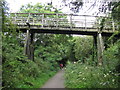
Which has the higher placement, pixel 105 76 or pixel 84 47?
pixel 84 47

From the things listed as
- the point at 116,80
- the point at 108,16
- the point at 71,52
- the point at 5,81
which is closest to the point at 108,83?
the point at 116,80

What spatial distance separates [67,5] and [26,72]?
24.0ft

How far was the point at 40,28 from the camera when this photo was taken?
42.0ft

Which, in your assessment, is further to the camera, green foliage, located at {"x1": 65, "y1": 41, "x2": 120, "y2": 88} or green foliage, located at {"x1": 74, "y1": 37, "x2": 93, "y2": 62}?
green foliage, located at {"x1": 74, "y1": 37, "x2": 93, "y2": 62}

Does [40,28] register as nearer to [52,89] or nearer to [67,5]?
[52,89]

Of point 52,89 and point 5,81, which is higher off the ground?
point 5,81

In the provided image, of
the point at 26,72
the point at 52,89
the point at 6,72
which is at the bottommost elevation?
the point at 52,89

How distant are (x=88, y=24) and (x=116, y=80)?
771cm

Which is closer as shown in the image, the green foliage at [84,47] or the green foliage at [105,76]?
the green foliage at [105,76]

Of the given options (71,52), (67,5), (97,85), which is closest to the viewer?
(67,5)

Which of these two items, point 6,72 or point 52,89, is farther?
point 52,89

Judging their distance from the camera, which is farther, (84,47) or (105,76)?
(84,47)

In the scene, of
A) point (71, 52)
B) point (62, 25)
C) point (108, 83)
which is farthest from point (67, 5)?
point (71, 52)

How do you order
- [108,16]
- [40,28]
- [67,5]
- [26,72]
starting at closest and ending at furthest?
[67,5] → [108,16] → [26,72] → [40,28]
